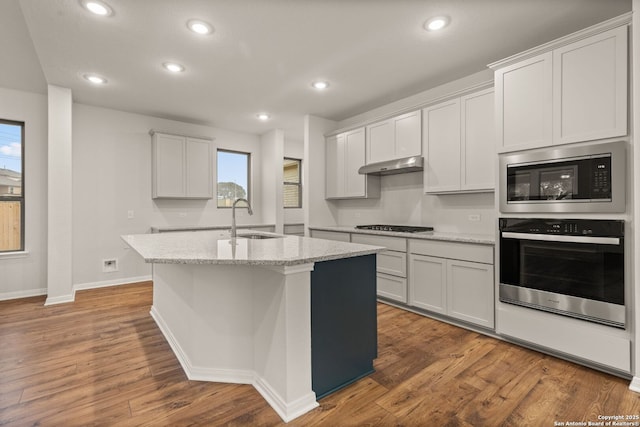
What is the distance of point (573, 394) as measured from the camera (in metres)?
1.91

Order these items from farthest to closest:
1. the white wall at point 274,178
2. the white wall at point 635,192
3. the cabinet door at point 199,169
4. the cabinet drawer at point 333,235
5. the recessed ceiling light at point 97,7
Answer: the white wall at point 274,178 < the cabinet door at point 199,169 < the cabinet drawer at point 333,235 < the recessed ceiling light at point 97,7 < the white wall at point 635,192

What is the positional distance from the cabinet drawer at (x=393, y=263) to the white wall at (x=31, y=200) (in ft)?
14.2

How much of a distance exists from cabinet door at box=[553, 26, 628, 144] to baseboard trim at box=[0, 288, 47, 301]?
19.2 ft

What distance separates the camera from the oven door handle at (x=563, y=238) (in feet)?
6.78

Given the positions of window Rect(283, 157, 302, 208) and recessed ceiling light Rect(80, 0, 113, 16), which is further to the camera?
window Rect(283, 157, 302, 208)

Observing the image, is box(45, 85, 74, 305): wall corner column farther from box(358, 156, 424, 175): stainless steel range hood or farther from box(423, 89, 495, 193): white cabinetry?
box(423, 89, 495, 193): white cabinetry

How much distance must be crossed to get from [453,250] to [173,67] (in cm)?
331

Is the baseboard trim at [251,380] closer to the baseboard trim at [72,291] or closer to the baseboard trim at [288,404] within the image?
the baseboard trim at [288,404]

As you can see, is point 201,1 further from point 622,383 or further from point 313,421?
A: point 622,383

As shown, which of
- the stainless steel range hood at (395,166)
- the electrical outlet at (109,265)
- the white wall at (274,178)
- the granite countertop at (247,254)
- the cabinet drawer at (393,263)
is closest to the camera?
the granite countertop at (247,254)

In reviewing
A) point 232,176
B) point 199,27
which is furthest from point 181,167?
point 199,27

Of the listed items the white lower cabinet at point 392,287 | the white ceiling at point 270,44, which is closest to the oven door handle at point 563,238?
the white lower cabinet at point 392,287

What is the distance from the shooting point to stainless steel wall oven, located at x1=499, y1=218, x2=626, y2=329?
2062mm

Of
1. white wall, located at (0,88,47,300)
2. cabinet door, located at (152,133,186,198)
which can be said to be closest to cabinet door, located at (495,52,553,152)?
cabinet door, located at (152,133,186,198)
